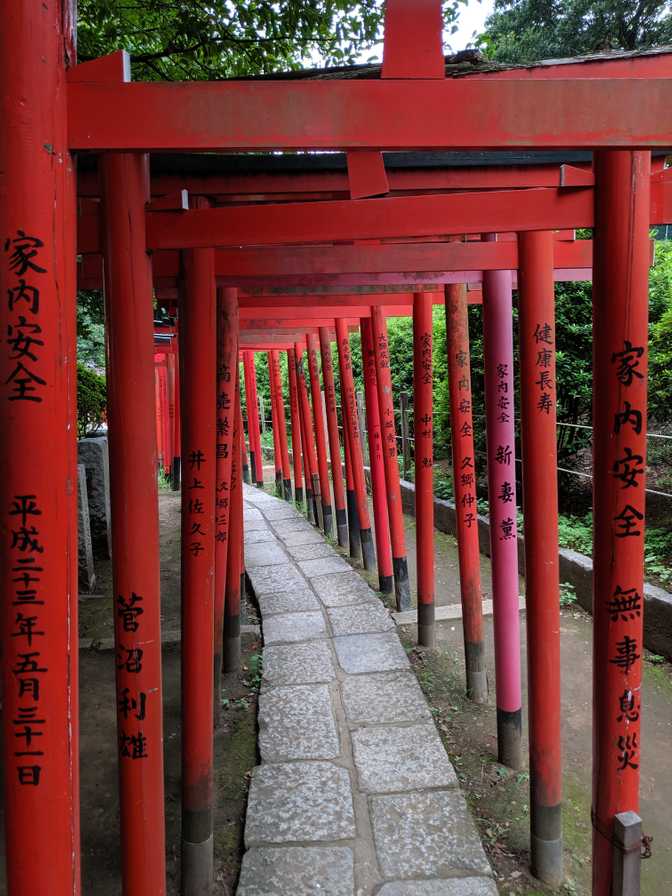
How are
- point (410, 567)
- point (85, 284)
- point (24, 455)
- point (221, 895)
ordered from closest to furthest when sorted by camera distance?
point (24, 455) → point (221, 895) → point (85, 284) → point (410, 567)

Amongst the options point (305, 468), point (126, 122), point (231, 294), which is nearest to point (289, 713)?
point (231, 294)

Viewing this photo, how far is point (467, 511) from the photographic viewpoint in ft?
16.5

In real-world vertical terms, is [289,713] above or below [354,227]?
below

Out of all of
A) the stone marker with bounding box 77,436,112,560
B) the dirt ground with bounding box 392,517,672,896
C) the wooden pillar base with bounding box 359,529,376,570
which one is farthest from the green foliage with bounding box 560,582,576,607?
the stone marker with bounding box 77,436,112,560

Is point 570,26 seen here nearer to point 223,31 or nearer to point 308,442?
point 308,442

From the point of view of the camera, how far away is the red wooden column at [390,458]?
22.2ft

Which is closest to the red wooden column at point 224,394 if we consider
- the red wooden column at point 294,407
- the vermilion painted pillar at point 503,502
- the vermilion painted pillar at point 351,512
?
the vermilion painted pillar at point 503,502

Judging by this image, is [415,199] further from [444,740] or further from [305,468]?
[305,468]

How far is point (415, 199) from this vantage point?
2631mm

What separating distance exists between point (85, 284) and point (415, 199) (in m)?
2.72

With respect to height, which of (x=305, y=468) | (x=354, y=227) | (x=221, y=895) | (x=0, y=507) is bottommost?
(x=221, y=895)

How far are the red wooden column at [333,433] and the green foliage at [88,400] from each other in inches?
130

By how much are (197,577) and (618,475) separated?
2040 mm

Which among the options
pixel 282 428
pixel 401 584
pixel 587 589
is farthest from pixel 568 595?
pixel 282 428
